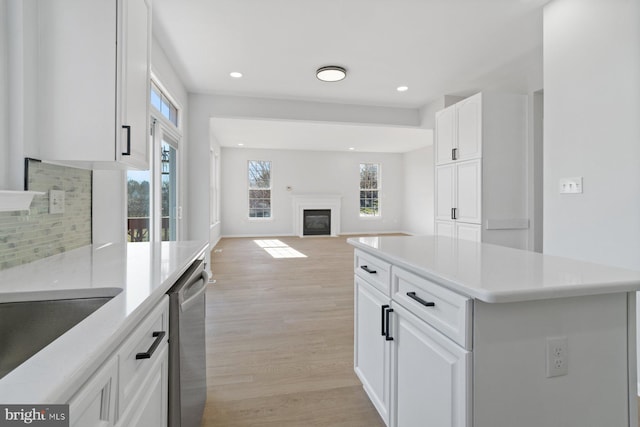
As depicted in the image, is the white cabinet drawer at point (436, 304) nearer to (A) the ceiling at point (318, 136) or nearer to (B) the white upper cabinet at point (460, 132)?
(B) the white upper cabinet at point (460, 132)

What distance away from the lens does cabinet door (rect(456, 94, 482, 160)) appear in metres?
3.95

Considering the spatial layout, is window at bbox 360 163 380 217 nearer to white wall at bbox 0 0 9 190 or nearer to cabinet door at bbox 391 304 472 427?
cabinet door at bbox 391 304 472 427

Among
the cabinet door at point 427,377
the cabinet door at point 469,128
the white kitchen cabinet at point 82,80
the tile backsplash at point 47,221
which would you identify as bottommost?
the cabinet door at point 427,377

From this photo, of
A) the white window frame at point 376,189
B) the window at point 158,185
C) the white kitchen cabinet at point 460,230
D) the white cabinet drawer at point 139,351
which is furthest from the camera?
the white window frame at point 376,189

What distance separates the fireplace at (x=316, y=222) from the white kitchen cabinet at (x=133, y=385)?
29.4 feet

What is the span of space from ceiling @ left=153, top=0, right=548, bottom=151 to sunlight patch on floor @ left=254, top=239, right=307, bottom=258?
3146 millimetres

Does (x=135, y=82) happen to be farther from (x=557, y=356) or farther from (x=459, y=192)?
(x=459, y=192)

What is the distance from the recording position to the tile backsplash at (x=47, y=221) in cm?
133

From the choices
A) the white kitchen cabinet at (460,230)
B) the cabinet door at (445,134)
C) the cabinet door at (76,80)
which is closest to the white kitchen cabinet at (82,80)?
the cabinet door at (76,80)

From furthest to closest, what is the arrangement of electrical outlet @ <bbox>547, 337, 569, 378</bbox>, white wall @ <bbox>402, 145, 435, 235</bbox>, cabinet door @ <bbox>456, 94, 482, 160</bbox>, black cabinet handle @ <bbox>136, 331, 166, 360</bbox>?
white wall @ <bbox>402, 145, 435, 235</bbox>
cabinet door @ <bbox>456, 94, 482, 160</bbox>
electrical outlet @ <bbox>547, 337, 569, 378</bbox>
black cabinet handle @ <bbox>136, 331, 166, 360</bbox>

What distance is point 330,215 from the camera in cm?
1025

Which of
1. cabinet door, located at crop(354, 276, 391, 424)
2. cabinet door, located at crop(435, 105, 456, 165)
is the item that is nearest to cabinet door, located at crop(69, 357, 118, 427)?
cabinet door, located at crop(354, 276, 391, 424)

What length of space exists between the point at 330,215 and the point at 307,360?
26.3 feet

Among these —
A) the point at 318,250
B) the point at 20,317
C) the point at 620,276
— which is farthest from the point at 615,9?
the point at 318,250
